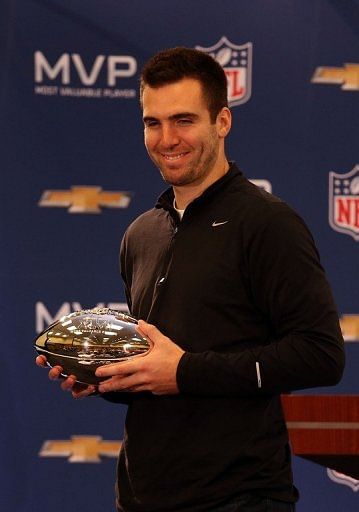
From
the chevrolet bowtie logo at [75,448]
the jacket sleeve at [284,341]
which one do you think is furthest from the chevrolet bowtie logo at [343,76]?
the jacket sleeve at [284,341]

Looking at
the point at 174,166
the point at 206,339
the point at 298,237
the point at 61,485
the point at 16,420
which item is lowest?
the point at 61,485

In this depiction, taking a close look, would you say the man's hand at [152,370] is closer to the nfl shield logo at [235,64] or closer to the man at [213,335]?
the man at [213,335]

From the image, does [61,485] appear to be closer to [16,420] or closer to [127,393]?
[16,420]

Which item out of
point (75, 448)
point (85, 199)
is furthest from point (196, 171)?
point (75, 448)

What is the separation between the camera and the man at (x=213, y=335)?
1840 mm

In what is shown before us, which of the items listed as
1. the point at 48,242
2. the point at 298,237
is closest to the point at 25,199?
the point at 48,242

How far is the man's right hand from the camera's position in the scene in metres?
1.99

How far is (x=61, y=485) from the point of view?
12.3 feet

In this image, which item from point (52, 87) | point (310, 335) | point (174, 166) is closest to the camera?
point (310, 335)

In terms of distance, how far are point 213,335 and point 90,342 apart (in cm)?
27

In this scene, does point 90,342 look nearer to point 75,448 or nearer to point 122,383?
point 122,383

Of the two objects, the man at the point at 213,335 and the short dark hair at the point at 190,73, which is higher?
the short dark hair at the point at 190,73

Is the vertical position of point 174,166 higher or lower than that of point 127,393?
higher

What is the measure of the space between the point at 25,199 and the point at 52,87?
471 mm
